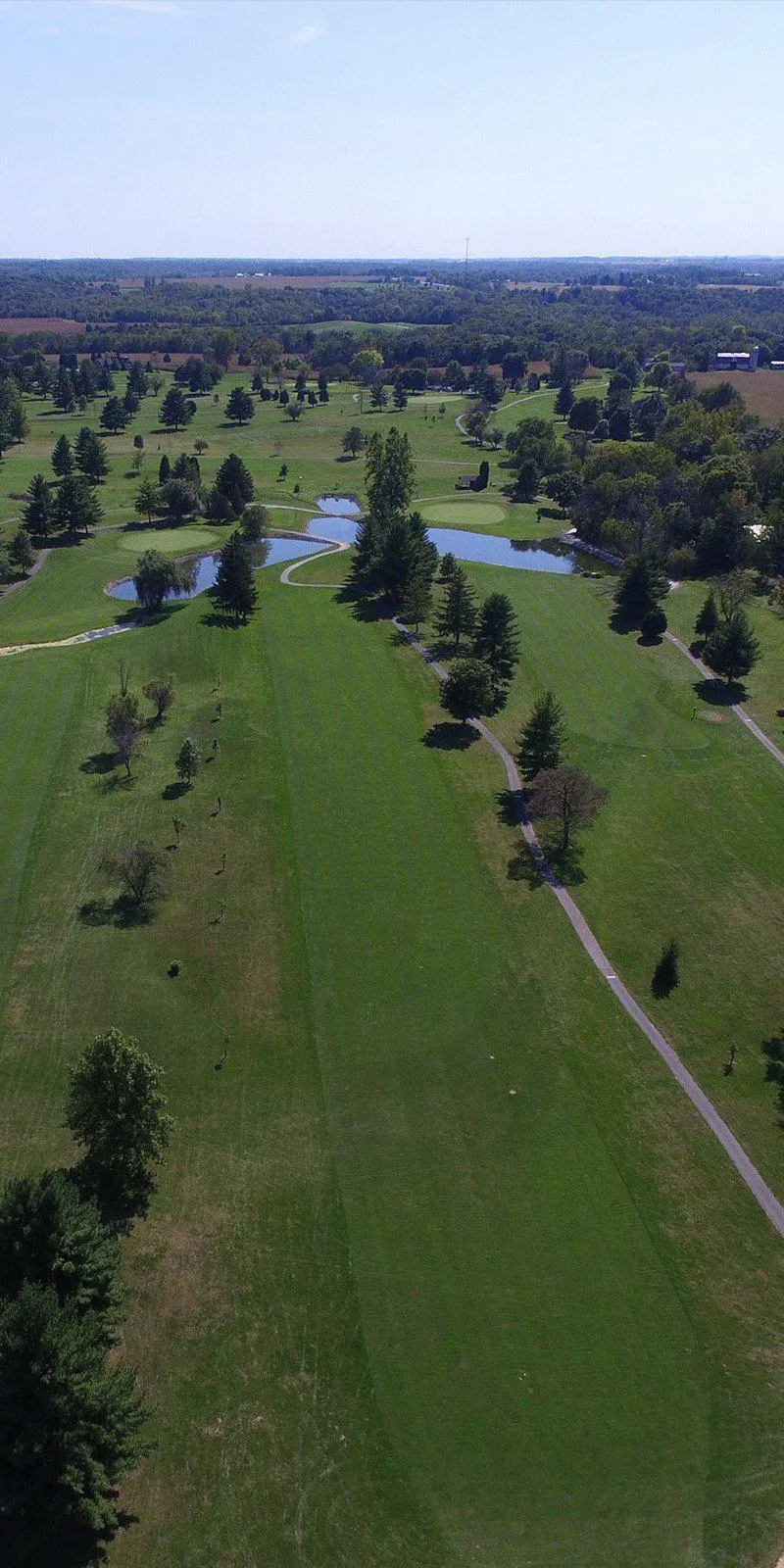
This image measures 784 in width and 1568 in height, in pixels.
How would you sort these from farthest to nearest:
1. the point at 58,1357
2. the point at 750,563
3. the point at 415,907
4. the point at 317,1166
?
the point at 750,563 < the point at 415,907 < the point at 317,1166 < the point at 58,1357

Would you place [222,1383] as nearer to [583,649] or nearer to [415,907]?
[415,907]

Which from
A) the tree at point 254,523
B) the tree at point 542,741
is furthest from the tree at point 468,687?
the tree at point 254,523

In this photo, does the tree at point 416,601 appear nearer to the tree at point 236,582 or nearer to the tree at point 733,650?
the tree at point 236,582

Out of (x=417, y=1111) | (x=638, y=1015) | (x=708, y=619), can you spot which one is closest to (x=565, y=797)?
(x=638, y=1015)

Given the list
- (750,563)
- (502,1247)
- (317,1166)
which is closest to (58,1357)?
(317,1166)

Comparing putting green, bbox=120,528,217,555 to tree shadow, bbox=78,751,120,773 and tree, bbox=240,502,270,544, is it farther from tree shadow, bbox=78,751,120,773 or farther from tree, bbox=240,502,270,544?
tree shadow, bbox=78,751,120,773

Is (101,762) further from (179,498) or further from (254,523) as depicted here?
(179,498)
